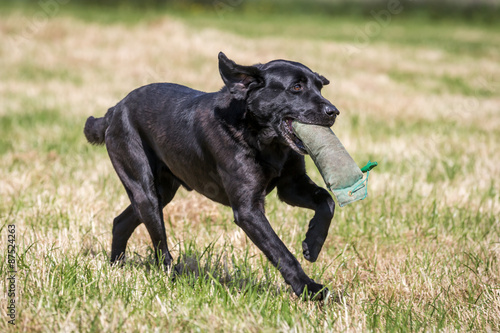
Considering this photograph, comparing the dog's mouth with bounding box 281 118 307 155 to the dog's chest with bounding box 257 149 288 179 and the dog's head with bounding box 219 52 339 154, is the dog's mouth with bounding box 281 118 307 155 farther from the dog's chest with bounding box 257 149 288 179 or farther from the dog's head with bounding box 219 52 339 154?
the dog's chest with bounding box 257 149 288 179

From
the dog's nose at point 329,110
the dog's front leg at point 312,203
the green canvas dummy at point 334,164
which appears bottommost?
the dog's front leg at point 312,203

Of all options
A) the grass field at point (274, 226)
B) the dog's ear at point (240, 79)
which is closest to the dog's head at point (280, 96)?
the dog's ear at point (240, 79)

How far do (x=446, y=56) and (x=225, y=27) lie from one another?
9.13 m

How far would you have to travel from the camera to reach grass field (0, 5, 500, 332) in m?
3.13

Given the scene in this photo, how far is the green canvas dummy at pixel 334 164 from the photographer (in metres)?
3.39

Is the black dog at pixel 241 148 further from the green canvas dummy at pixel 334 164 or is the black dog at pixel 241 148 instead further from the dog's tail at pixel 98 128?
the dog's tail at pixel 98 128

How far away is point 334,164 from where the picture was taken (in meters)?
3.45

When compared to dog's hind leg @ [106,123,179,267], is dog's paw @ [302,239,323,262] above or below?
below

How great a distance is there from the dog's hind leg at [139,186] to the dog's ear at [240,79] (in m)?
0.92

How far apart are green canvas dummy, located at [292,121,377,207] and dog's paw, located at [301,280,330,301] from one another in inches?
18.1

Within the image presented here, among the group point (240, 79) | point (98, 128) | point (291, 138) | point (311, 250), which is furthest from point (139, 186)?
point (311, 250)

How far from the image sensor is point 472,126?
10.4 metres

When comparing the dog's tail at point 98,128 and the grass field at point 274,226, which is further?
the dog's tail at point 98,128

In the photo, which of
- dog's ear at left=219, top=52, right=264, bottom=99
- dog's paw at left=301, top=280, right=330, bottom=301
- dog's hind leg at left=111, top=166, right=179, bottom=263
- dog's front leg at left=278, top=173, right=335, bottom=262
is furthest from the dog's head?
dog's hind leg at left=111, top=166, right=179, bottom=263
